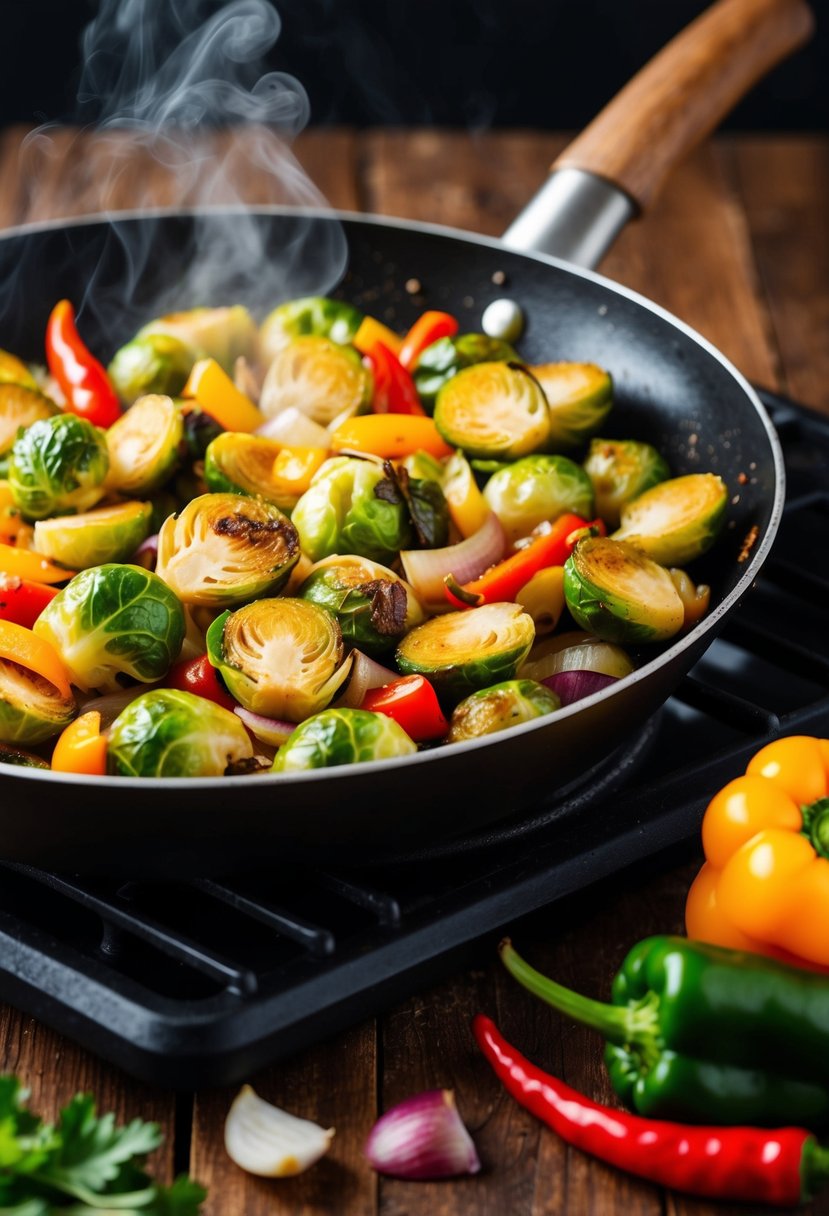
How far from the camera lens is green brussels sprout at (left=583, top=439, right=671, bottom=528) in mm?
3279

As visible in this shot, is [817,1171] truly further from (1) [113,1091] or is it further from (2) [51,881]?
(2) [51,881]

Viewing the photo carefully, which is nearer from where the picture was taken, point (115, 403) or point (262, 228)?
point (115, 403)

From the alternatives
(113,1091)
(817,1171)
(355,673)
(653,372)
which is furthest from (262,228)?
(817,1171)

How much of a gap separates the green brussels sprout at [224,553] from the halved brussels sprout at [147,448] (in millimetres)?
312

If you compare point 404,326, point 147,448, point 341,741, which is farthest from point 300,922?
point 404,326

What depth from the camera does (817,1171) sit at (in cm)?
201

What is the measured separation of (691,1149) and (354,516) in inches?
53.1

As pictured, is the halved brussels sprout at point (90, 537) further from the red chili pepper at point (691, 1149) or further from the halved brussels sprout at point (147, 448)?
the red chili pepper at point (691, 1149)

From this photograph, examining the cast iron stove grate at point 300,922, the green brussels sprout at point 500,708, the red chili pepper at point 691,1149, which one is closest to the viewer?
the red chili pepper at point 691,1149

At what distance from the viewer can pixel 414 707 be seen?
8.34 feet

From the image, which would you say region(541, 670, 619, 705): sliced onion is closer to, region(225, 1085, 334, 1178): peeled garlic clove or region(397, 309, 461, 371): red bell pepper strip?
region(225, 1085, 334, 1178): peeled garlic clove

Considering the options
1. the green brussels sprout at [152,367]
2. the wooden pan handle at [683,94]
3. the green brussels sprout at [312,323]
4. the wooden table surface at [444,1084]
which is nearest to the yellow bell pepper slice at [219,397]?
the green brussels sprout at [152,367]

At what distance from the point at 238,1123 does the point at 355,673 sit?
82 cm

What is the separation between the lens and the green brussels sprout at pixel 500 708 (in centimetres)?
250
